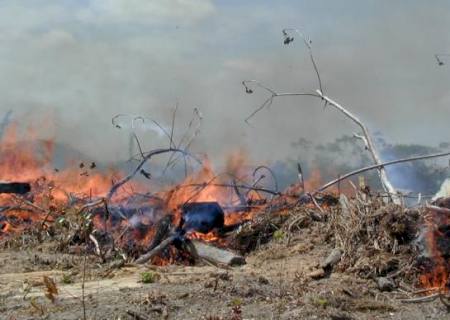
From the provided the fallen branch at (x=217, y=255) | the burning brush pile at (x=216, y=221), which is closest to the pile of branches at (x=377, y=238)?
the burning brush pile at (x=216, y=221)

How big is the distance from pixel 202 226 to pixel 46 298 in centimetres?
409

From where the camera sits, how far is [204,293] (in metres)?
7.07

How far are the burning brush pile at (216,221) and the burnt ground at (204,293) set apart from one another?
0.34m

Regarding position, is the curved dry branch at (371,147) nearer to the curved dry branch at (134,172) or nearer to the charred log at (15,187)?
the curved dry branch at (134,172)

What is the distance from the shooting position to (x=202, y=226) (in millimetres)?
10859

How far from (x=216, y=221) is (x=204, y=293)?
4.08 m

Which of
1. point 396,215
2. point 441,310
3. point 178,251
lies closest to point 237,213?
point 178,251

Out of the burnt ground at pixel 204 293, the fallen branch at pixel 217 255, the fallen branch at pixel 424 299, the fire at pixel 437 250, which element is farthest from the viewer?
the fallen branch at pixel 217 255

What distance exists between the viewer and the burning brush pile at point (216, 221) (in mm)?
8414

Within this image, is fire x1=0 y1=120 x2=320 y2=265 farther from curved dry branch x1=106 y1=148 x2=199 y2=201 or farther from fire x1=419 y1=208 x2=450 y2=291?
fire x1=419 y1=208 x2=450 y2=291

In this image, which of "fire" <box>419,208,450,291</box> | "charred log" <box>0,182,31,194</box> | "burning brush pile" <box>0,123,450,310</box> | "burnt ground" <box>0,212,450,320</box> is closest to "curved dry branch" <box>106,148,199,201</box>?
"burning brush pile" <box>0,123,450,310</box>

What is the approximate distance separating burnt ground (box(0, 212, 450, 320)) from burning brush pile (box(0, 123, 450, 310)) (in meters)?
0.34

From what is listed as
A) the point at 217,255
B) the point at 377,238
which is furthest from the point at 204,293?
the point at 377,238

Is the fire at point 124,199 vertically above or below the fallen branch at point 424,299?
above
